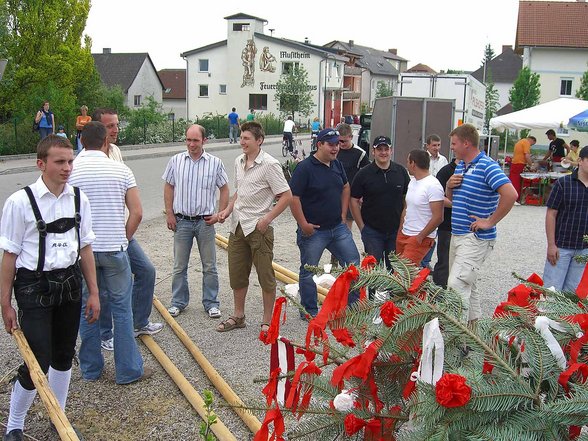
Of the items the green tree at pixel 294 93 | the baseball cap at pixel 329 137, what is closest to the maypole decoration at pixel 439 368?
the baseball cap at pixel 329 137

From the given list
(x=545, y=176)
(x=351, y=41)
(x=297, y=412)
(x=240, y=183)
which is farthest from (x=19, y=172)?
(x=351, y=41)

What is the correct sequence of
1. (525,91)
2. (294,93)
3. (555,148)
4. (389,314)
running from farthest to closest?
1. (294,93)
2. (525,91)
3. (555,148)
4. (389,314)

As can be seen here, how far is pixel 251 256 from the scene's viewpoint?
652 cm

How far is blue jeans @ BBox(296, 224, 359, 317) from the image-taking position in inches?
260

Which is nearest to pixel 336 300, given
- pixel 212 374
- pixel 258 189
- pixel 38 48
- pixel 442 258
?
pixel 212 374

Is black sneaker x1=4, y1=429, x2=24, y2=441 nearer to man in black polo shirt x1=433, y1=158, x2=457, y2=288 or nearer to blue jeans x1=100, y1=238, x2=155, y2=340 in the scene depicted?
blue jeans x1=100, y1=238, x2=155, y2=340

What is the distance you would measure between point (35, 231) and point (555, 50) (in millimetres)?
51602

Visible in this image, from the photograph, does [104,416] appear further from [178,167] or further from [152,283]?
[178,167]

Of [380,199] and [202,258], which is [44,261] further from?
[380,199]

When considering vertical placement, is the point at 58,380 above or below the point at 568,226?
below

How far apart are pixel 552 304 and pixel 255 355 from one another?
139 inches

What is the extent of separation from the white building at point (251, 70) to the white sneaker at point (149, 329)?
193ft

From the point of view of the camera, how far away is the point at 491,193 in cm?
573

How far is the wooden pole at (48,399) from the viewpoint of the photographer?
2.88 metres
